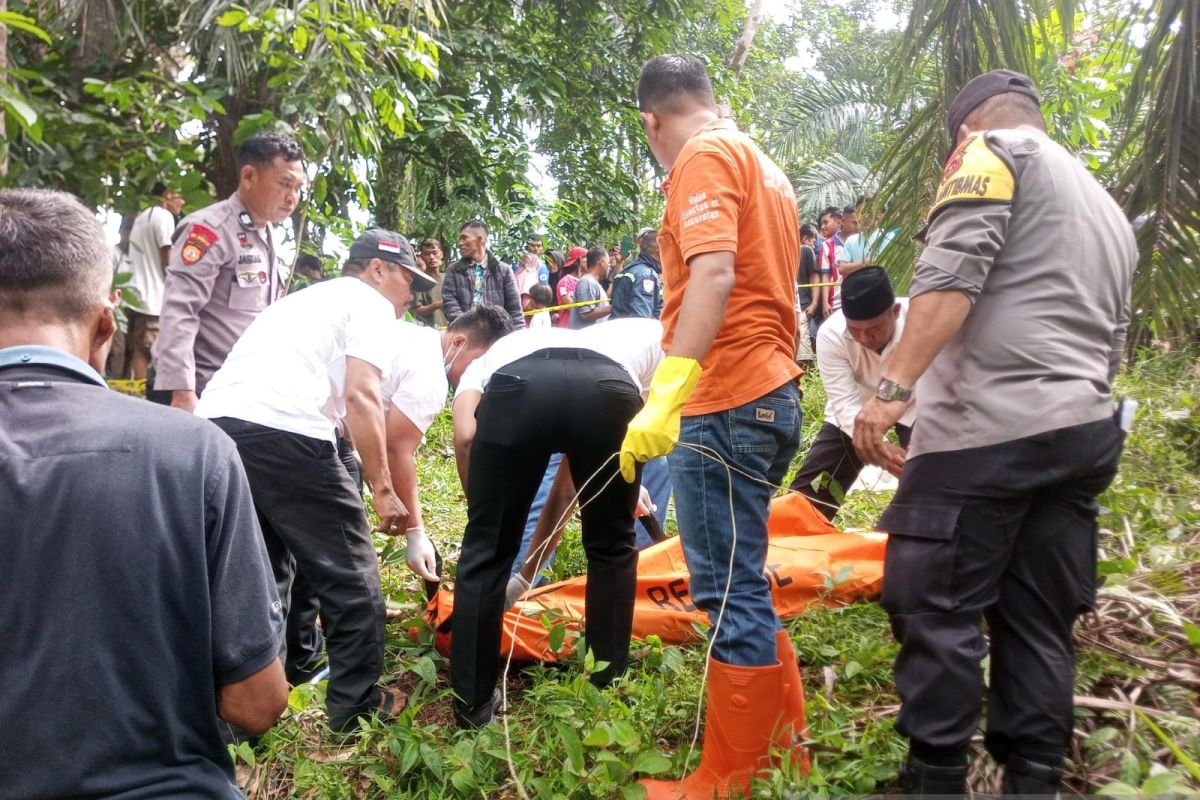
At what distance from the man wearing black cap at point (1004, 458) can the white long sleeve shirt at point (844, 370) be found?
5.93 feet

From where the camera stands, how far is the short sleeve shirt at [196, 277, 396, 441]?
2.86m

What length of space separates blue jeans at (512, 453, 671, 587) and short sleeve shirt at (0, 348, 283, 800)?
2.29 meters

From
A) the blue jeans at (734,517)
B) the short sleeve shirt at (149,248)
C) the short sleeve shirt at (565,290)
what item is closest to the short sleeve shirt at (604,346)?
the blue jeans at (734,517)

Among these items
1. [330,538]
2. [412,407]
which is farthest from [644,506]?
[330,538]

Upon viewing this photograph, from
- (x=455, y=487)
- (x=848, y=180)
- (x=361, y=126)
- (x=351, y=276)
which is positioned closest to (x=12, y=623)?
(x=351, y=276)

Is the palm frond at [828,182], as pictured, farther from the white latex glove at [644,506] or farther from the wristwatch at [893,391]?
the wristwatch at [893,391]

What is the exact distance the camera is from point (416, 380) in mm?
3293

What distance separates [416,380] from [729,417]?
1.34 m

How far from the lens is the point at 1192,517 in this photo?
11.5ft

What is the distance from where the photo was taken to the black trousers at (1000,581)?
1.95m

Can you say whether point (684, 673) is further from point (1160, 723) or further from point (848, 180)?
point (848, 180)

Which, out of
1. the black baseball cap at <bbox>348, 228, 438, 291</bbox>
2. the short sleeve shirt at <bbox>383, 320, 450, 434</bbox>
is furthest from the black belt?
the black baseball cap at <bbox>348, 228, 438, 291</bbox>

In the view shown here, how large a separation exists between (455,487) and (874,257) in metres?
3.16

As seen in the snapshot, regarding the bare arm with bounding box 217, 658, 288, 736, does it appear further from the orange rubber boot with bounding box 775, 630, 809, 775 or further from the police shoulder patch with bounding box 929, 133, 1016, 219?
the police shoulder patch with bounding box 929, 133, 1016, 219
